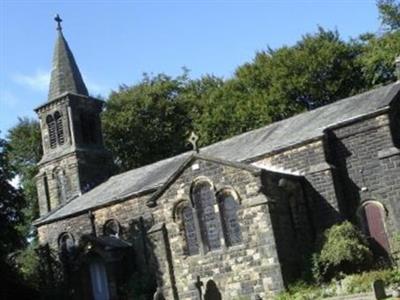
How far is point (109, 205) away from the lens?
3562cm

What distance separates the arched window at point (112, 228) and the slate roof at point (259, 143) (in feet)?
3.64

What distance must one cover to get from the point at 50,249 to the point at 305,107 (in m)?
21.9

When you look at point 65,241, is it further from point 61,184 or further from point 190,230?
point 190,230

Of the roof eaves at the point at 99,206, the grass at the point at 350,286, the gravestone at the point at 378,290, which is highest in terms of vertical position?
the roof eaves at the point at 99,206

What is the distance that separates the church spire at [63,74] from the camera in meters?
44.2

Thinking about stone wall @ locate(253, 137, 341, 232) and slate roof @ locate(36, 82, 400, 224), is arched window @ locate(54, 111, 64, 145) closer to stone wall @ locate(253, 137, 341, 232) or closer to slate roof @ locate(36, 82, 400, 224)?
slate roof @ locate(36, 82, 400, 224)

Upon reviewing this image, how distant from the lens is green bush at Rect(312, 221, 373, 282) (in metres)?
26.3

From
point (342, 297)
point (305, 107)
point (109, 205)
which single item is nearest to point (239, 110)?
point (305, 107)

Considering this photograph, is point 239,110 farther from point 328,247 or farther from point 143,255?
point 328,247

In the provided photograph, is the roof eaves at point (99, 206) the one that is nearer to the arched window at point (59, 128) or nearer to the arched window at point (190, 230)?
the arched window at point (190, 230)

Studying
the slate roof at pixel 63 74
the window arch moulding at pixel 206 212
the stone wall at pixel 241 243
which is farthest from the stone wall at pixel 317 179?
the slate roof at pixel 63 74

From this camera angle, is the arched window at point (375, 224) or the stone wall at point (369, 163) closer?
the stone wall at point (369, 163)

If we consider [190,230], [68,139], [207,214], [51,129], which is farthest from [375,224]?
[51,129]

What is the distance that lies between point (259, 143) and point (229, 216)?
5.67 meters
